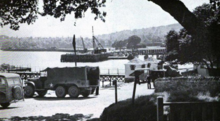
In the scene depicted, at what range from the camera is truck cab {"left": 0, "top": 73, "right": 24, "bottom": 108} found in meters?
17.8

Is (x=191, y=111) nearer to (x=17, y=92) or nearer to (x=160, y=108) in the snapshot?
(x=160, y=108)

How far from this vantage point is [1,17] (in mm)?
15820

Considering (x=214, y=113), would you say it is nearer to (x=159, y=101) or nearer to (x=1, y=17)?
(x=159, y=101)

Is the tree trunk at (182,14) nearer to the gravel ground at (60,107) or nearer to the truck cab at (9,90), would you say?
the gravel ground at (60,107)

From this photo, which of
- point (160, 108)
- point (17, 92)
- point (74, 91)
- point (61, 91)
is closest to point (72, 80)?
point (74, 91)

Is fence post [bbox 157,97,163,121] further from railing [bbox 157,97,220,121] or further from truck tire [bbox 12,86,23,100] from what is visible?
truck tire [bbox 12,86,23,100]

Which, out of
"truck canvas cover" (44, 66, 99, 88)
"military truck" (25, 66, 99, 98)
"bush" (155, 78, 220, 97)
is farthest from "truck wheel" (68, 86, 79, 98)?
"bush" (155, 78, 220, 97)

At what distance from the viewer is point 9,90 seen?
18125 millimetres

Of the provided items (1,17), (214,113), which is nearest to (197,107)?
(214,113)

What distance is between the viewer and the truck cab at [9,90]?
58.2 feet

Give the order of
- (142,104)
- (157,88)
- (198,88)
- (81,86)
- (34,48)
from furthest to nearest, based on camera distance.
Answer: (34,48) → (81,86) → (157,88) → (198,88) → (142,104)

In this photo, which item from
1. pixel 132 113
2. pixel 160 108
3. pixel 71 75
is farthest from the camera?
pixel 71 75

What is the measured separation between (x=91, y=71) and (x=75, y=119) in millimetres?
11659

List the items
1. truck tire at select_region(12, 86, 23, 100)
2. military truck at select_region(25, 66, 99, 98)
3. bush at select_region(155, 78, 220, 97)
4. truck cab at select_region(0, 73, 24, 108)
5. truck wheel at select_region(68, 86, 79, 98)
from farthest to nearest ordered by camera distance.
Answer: military truck at select_region(25, 66, 99, 98) → truck wheel at select_region(68, 86, 79, 98) → truck tire at select_region(12, 86, 23, 100) → truck cab at select_region(0, 73, 24, 108) → bush at select_region(155, 78, 220, 97)
